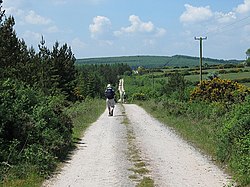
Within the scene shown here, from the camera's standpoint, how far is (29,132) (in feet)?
37.6

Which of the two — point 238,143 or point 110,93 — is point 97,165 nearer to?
point 238,143

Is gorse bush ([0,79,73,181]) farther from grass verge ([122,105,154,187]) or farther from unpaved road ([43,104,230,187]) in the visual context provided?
grass verge ([122,105,154,187])

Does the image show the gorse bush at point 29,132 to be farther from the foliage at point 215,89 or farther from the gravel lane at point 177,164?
the foliage at point 215,89

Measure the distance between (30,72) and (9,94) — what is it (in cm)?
2421

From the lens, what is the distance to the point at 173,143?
15.2 meters

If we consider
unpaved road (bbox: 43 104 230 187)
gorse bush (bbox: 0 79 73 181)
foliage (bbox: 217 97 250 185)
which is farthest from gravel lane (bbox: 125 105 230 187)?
gorse bush (bbox: 0 79 73 181)

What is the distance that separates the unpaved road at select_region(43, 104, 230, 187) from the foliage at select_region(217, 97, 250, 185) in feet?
1.27

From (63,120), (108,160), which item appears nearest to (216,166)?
(108,160)

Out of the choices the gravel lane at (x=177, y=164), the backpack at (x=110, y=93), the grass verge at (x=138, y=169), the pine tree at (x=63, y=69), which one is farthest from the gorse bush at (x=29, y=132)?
the pine tree at (x=63, y=69)

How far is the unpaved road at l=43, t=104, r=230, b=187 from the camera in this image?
364 inches

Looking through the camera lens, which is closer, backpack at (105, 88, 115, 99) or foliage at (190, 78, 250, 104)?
backpack at (105, 88, 115, 99)

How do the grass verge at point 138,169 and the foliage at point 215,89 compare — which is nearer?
the grass verge at point 138,169

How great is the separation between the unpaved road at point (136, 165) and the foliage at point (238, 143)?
39 cm

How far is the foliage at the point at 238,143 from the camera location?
937cm
